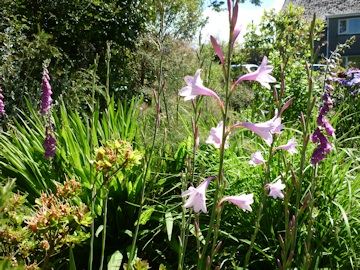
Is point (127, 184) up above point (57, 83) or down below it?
below

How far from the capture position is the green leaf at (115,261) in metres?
2.32

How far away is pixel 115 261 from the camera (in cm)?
236

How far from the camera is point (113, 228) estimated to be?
2732mm

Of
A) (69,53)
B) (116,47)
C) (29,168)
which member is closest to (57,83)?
(69,53)

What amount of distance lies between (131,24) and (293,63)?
10.4 feet

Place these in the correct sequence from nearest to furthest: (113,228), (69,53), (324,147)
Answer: (324,147) → (113,228) → (69,53)

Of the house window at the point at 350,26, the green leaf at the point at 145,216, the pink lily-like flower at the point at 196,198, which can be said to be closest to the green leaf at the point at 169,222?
the green leaf at the point at 145,216

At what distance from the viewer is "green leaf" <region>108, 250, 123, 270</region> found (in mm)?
2324

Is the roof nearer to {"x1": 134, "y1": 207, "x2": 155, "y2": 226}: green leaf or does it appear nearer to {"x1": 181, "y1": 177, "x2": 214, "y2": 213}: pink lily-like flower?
{"x1": 134, "y1": 207, "x2": 155, "y2": 226}: green leaf

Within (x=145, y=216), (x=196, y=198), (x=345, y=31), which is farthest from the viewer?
(x=345, y=31)

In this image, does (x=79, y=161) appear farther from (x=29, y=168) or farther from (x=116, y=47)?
(x=116, y=47)

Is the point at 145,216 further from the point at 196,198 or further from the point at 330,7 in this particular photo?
the point at 330,7

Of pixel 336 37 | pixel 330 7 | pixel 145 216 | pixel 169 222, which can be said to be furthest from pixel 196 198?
pixel 330 7

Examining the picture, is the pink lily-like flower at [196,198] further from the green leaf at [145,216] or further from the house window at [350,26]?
the house window at [350,26]
